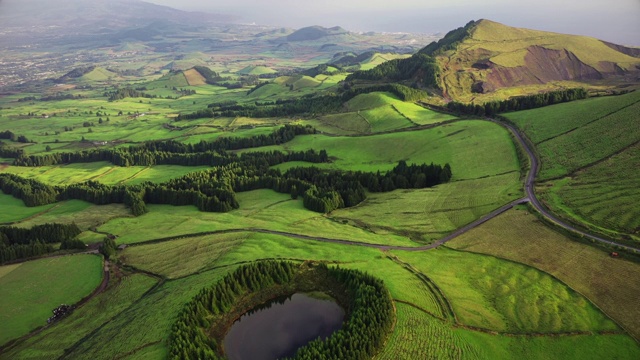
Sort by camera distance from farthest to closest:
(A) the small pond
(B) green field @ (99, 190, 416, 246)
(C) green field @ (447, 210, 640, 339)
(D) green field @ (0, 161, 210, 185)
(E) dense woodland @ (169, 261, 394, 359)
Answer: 1. (D) green field @ (0, 161, 210, 185)
2. (B) green field @ (99, 190, 416, 246)
3. (C) green field @ (447, 210, 640, 339)
4. (A) the small pond
5. (E) dense woodland @ (169, 261, 394, 359)

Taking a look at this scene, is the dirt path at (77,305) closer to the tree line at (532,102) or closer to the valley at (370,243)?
the valley at (370,243)

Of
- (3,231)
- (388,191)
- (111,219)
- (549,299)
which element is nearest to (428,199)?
(388,191)

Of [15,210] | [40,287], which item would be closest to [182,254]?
[40,287]

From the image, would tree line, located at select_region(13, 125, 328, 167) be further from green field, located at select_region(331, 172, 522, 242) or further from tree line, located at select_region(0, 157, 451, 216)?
green field, located at select_region(331, 172, 522, 242)

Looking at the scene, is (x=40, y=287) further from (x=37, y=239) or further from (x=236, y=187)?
(x=236, y=187)

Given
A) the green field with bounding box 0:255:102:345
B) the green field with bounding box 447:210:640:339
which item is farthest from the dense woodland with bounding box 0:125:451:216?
the green field with bounding box 447:210:640:339

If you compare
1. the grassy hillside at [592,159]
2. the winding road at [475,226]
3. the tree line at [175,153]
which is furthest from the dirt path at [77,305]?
the grassy hillside at [592,159]
